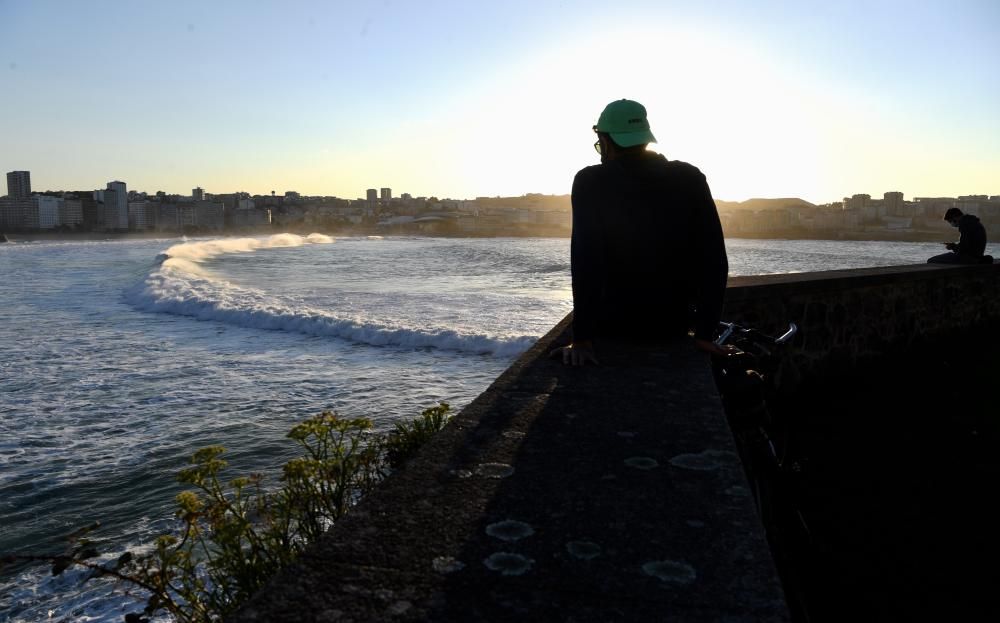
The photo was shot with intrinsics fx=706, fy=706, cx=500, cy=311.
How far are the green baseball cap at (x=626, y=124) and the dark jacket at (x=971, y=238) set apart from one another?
10.00m

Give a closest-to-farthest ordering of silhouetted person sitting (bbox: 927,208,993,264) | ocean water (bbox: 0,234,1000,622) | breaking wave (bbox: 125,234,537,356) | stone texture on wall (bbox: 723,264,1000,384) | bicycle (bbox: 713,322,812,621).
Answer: bicycle (bbox: 713,322,812,621) < ocean water (bbox: 0,234,1000,622) < stone texture on wall (bbox: 723,264,1000,384) < silhouetted person sitting (bbox: 927,208,993,264) < breaking wave (bbox: 125,234,537,356)

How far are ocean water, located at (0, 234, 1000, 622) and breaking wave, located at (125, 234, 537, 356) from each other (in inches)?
1.9

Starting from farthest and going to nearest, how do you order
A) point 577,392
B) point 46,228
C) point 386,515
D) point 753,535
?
point 46,228 < point 577,392 < point 386,515 < point 753,535

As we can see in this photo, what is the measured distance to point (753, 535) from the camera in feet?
4.94

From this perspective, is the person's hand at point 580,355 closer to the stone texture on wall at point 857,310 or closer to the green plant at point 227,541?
the green plant at point 227,541

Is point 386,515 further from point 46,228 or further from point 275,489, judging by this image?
point 46,228

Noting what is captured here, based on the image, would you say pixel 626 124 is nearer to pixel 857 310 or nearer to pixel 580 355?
pixel 580 355

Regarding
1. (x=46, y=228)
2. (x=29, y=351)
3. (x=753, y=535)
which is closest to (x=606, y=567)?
(x=753, y=535)

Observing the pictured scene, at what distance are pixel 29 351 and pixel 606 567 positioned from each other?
1241 centimetres

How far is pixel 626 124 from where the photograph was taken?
3.20 meters

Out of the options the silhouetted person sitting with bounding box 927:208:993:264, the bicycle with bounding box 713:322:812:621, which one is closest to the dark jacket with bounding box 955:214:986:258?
the silhouetted person sitting with bounding box 927:208:993:264

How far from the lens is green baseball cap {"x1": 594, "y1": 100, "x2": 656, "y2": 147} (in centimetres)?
318

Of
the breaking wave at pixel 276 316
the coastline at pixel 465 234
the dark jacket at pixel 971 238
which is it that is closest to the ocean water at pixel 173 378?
the breaking wave at pixel 276 316

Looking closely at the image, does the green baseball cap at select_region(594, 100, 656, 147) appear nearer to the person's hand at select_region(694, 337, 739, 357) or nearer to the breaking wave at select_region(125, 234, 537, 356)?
the person's hand at select_region(694, 337, 739, 357)
